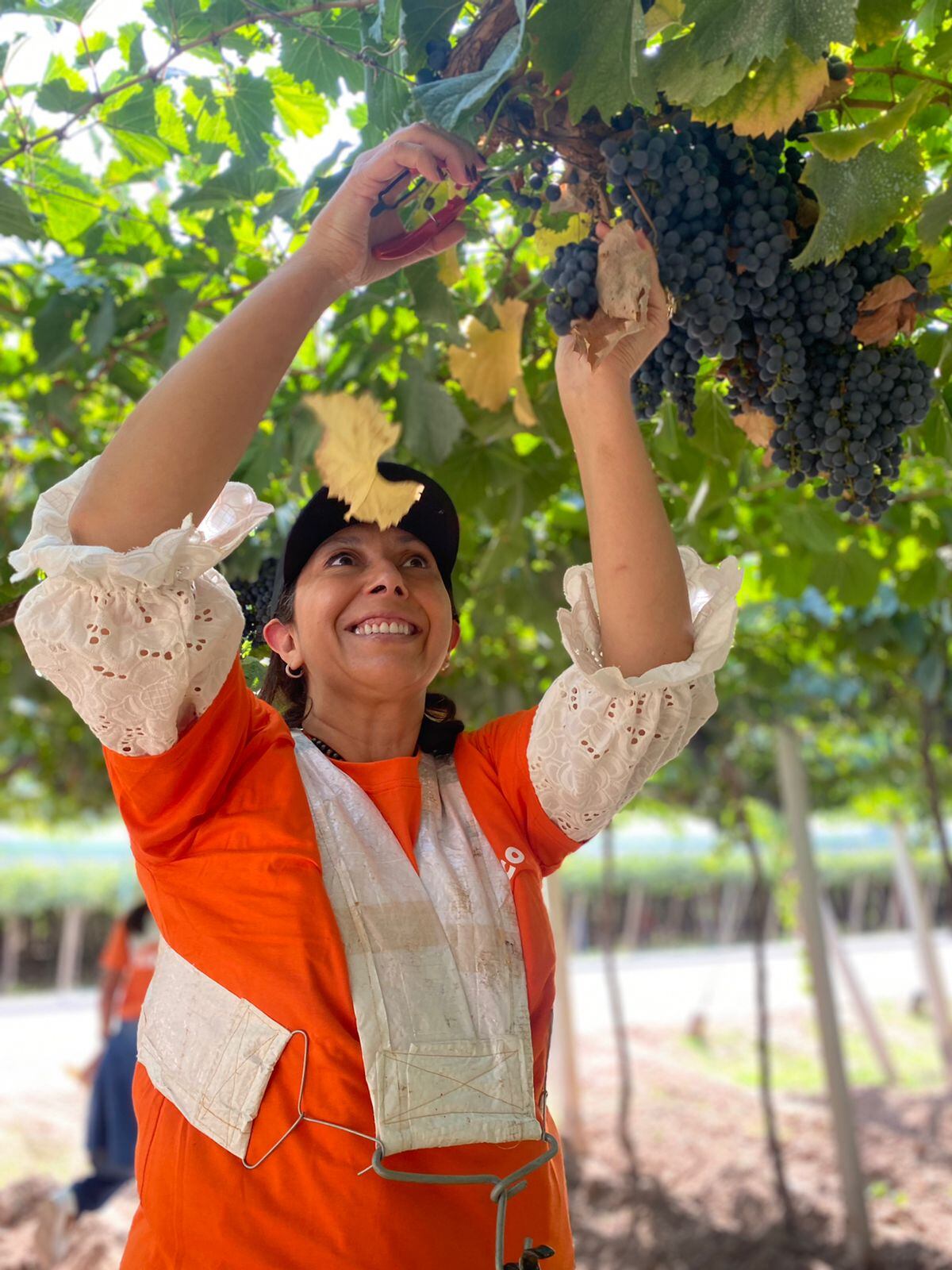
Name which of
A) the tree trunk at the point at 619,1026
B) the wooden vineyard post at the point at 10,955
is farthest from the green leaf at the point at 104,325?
the wooden vineyard post at the point at 10,955

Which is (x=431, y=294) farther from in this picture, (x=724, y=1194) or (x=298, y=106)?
(x=724, y=1194)

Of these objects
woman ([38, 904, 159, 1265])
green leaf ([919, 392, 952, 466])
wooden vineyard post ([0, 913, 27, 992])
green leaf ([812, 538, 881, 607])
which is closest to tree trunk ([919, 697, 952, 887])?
green leaf ([812, 538, 881, 607])

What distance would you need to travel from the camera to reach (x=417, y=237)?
3.71 feet

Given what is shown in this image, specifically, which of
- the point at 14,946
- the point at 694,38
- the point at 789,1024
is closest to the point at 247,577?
the point at 694,38

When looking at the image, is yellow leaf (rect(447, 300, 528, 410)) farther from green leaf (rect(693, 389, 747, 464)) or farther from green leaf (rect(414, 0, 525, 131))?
green leaf (rect(414, 0, 525, 131))

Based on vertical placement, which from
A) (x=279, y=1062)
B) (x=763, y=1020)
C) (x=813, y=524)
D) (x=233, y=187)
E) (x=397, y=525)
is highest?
(x=233, y=187)

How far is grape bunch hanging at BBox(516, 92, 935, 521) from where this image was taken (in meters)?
1.06

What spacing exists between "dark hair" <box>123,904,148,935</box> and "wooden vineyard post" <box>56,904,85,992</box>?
37.9ft

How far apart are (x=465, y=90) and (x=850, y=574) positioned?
2027mm

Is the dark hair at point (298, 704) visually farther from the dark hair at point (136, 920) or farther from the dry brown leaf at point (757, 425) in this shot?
the dark hair at point (136, 920)

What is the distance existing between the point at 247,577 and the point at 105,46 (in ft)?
3.00

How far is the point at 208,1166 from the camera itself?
42.3 inches

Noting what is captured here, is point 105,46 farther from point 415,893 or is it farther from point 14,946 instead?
point 14,946

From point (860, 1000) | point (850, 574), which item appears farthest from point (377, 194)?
point (860, 1000)
